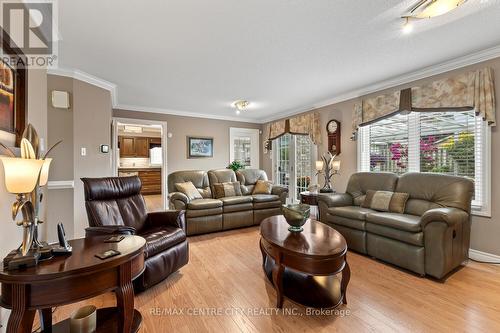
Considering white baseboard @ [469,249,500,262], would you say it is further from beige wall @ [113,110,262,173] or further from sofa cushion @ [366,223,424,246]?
beige wall @ [113,110,262,173]

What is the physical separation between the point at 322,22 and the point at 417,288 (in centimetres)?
265

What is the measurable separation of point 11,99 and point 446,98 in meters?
4.38

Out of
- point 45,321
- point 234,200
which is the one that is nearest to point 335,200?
point 234,200

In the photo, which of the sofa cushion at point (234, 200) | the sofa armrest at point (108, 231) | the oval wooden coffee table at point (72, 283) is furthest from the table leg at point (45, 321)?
the sofa cushion at point (234, 200)

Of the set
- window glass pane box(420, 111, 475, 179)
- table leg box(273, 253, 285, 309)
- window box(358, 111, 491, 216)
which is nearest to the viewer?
table leg box(273, 253, 285, 309)

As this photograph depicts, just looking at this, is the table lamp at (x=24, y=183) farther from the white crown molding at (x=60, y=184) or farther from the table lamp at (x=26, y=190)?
the white crown molding at (x=60, y=184)

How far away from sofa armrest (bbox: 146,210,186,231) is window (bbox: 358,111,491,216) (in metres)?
3.18

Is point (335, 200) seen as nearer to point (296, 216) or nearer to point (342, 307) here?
point (296, 216)

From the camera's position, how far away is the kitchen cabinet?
8055 mm

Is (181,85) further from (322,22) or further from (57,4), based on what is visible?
(322,22)

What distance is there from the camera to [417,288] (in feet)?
7.04

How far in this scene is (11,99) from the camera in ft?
4.85

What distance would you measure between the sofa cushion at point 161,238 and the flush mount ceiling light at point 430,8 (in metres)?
2.99

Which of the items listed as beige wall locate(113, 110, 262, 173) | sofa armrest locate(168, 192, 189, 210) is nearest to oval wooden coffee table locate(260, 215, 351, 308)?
sofa armrest locate(168, 192, 189, 210)
